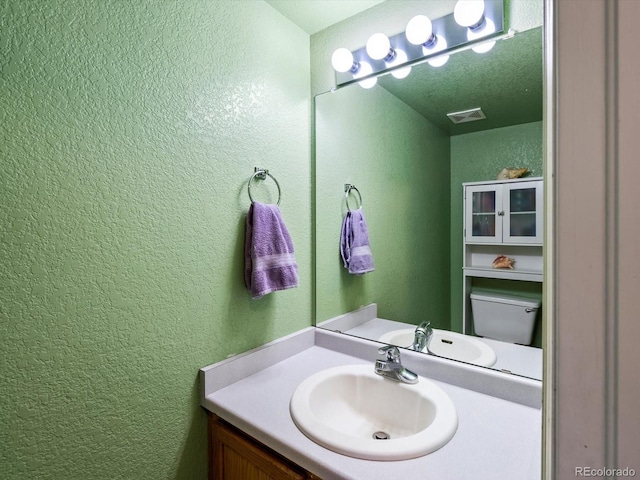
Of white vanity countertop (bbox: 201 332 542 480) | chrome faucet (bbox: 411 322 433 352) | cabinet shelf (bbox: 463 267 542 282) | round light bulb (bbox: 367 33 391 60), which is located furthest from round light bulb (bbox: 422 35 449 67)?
white vanity countertop (bbox: 201 332 542 480)

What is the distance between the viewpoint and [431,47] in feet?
3.77

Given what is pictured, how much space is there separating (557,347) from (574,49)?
12.0 inches

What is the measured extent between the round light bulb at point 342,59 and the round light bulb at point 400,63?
17cm

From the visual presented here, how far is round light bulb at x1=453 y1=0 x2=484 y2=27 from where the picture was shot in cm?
101

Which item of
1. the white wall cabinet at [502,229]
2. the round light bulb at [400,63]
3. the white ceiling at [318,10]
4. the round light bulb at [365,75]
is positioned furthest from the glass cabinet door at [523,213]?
the white ceiling at [318,10]

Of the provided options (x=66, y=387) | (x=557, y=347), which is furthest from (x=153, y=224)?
(x=557, y=347)

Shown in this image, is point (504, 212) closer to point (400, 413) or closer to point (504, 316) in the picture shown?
point (504, 316)

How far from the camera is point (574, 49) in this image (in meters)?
0.32

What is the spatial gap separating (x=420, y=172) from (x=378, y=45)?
0.52m

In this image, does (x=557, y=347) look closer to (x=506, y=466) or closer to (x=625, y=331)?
(x=625, y=331)

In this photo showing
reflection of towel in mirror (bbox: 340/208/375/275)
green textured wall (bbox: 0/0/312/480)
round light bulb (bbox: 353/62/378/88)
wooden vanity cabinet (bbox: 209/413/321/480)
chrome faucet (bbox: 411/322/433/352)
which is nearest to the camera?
green textured wall (bbox: 0/0/312/480)

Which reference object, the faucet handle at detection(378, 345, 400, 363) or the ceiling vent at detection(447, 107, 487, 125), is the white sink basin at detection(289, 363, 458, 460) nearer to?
the faucet handle at detection(378, 345, 400, 363)

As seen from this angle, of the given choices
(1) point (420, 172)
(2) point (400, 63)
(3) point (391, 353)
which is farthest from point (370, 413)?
(2) point (400, 63)

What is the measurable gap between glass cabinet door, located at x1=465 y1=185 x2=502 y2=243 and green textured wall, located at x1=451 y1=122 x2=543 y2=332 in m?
0.03
